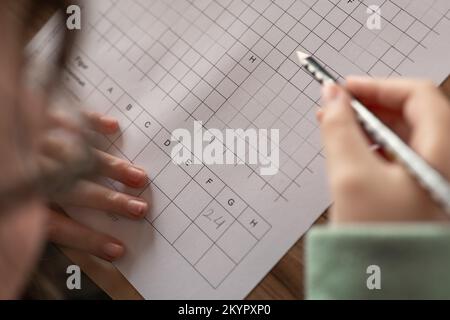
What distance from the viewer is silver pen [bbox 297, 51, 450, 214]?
37 centimetres

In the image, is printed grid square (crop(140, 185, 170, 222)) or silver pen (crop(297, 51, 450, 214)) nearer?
silver pen (crop(297, 51, 450, 214))

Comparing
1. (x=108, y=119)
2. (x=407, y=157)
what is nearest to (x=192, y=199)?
(x=108, y=119)

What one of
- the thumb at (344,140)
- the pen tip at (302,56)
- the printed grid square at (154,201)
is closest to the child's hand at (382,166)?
the thumb at (344,140)

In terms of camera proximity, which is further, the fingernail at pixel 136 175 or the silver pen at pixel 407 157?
the fingernail at pixel 136 175

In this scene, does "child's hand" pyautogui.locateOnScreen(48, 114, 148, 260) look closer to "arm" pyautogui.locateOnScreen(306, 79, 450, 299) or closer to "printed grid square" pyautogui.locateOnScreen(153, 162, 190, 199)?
"printed grid square" pyautogui.locateOnScreen(153, 162, 190, 199)

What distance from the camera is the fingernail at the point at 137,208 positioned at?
21.5 inches

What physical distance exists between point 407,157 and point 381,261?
0.28 feet

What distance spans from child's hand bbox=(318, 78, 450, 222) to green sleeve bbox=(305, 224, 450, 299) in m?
0.01

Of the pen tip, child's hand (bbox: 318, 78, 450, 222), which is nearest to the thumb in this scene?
child's hand (bbox: 318, 78, 450, 222)

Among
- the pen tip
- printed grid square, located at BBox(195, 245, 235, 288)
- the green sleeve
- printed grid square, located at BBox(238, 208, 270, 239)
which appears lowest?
the green sleeve

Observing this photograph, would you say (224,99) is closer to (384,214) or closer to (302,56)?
(302,56)

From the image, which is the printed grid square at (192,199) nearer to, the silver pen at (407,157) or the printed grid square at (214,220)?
the printed grid square at (214,220)

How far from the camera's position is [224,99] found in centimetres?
56

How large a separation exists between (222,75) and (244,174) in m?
0.12
